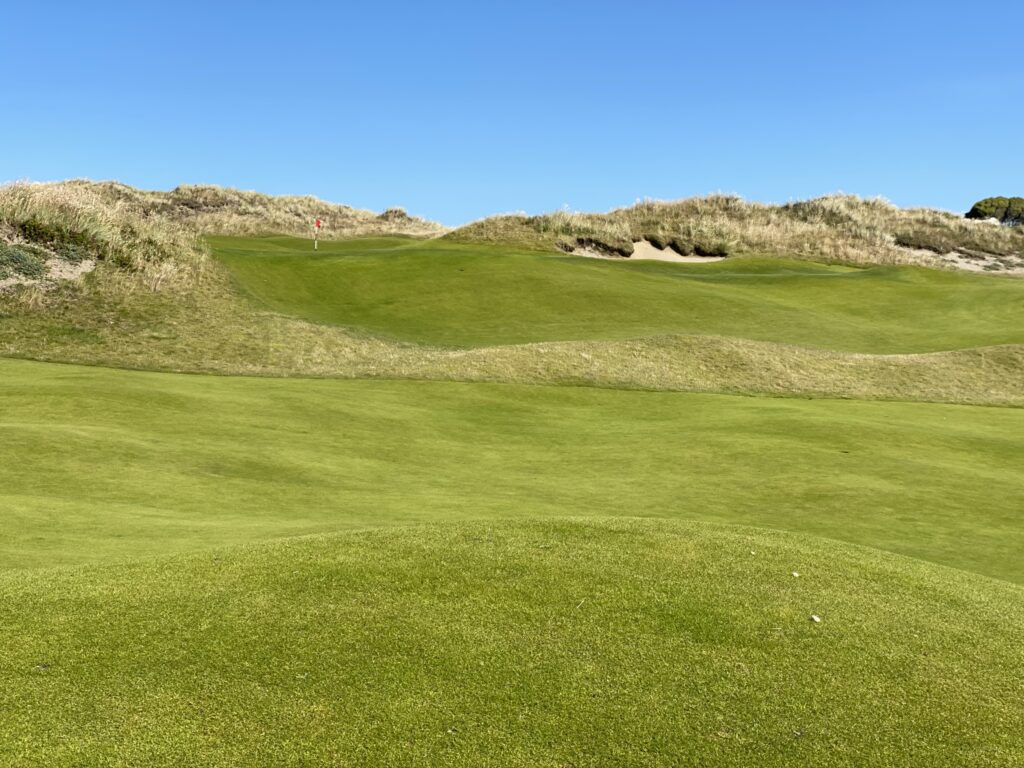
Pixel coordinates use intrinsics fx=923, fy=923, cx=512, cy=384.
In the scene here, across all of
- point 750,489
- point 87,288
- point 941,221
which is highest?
point 941,221

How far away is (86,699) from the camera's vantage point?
19.8ft

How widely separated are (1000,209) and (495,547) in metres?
126

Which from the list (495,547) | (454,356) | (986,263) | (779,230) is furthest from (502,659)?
(986,263)

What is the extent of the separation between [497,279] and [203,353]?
18242mm

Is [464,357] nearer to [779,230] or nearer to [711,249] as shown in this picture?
[711,249]

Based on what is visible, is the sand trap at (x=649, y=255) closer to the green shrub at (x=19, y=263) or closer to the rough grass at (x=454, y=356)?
the rough grass at (x=454, y=356)

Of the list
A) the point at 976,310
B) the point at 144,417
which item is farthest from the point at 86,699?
the point at 976,310

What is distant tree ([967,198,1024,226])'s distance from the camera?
115m

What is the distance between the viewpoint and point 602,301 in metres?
41.8

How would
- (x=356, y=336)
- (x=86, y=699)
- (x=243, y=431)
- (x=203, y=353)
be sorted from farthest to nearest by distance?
(x=356, y=336) → (x=203, y=353) → (x=243, y=431) → (x=86, y=699)

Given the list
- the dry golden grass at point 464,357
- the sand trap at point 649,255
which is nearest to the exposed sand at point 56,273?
the dry golden grass at point 464,357

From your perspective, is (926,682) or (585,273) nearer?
(926,682)

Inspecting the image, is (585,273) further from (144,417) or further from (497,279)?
(144,417)

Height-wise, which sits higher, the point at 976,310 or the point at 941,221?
the point at 941,221
